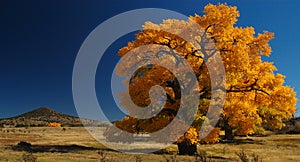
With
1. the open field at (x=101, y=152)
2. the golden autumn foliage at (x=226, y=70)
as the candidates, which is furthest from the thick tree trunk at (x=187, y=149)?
the golden autumn foliage at (x=226, y=70)

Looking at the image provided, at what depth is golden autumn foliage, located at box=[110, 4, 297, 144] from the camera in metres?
25.2

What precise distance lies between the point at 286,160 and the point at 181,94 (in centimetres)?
1168

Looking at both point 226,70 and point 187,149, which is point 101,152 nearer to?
point 187,149

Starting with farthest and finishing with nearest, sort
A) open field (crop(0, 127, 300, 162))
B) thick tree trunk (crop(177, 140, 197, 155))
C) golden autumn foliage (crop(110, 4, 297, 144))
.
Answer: thick tree trunk (crop(177, 140, 197, 155)) → golden autumn foliage (crop(110, 4, 297, 144)) → open field (crop(0, 127, 300, 162))

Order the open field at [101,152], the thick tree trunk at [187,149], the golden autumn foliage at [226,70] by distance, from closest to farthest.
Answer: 1. the open field at [101,152]
2. the golden autumn foliage at [226,70]
3. the thick tree trunk at [187,149]

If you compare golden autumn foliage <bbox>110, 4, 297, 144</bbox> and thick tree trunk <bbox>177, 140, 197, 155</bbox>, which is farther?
thick tree trunk <bbox>177, 140, 197, 155</bbox>

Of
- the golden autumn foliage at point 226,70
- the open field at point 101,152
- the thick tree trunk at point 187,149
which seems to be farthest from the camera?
the thick tree trunk at point 187,149

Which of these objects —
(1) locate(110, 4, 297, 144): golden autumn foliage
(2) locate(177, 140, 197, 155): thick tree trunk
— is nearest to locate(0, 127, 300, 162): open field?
(2) locate(177, 140, 197, 155): thick tree trunk

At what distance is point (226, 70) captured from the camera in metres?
25.3

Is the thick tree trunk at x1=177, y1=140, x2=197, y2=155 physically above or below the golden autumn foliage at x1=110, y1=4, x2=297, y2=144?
below

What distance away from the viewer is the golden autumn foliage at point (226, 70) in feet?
82.6

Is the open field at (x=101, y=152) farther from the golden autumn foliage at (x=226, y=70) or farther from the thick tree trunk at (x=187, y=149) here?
the golden autumn foliage at (x=226, y=70)

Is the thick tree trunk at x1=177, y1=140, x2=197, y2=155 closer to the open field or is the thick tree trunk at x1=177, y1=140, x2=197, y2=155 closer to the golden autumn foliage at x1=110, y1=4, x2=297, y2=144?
the open field

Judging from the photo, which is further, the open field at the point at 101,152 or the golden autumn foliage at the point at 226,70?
the golden autumn foliage at the point at 226,70
